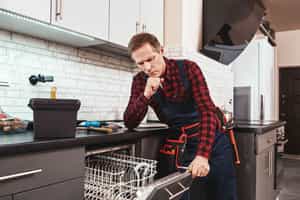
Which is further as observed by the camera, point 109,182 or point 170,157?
point 170,157

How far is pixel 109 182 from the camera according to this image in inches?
49.7

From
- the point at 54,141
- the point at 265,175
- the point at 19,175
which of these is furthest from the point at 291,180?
the point at 19,175

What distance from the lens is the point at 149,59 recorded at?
156 centimetres

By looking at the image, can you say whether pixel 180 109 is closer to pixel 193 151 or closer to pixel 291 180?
pixel 193 151

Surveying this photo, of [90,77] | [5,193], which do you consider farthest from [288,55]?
[5,193]

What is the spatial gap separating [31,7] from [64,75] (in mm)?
659

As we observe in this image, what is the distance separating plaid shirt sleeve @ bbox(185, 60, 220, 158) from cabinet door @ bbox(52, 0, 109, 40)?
626 millimetres

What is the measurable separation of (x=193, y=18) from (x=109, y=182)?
2.03 metres

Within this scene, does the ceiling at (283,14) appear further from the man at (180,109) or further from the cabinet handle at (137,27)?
the man at (180,109)

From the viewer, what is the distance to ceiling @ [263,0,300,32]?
199 inches

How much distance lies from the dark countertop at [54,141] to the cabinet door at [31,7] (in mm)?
599

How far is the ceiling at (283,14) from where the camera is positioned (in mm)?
5059

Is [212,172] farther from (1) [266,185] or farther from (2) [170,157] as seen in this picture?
(1) [266,185]

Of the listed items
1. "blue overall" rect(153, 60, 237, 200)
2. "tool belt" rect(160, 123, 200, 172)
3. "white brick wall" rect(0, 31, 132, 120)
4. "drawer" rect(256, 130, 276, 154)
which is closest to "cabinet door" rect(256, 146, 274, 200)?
"drawer" rect(256, 130, 276, 154)
